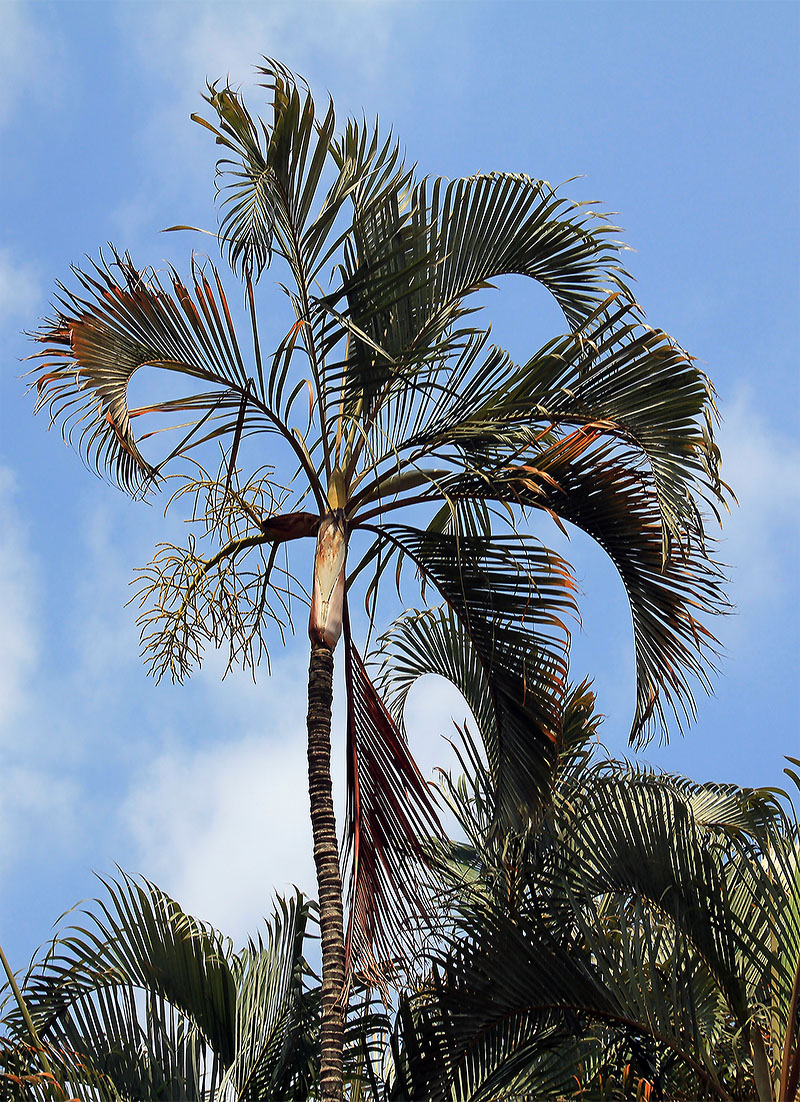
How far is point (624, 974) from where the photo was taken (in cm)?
457

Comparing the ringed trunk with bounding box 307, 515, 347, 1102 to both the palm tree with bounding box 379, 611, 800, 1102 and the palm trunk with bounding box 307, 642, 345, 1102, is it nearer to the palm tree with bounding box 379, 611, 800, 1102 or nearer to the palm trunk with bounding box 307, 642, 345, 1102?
the palm trunk with bounding box 307, 642, 345, 1102

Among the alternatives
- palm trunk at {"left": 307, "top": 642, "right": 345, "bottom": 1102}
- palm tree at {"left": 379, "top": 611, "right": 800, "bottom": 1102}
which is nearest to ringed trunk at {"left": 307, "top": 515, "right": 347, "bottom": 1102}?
palm trunk at {"left": 307, "top": 642, "right": 345, "bottom": 1102}

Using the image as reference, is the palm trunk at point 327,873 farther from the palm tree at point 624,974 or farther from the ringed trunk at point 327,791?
the palm tree at point 624,974

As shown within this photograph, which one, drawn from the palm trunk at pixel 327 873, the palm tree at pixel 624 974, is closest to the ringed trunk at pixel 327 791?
the palm trunk at pixel 327 873

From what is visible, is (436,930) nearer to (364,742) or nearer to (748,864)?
(364,742)

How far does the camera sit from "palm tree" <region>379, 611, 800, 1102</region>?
4.50 meters

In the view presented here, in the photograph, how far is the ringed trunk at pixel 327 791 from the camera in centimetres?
423

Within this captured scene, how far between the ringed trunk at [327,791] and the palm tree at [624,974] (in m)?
0.55

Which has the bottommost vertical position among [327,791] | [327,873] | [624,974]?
[624,974]

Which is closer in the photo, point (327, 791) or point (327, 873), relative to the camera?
point (327, 873)

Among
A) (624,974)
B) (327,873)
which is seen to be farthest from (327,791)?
(624,974)

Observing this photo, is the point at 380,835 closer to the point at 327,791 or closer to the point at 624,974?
the point at 327,791

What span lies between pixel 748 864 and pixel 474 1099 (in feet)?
4.94

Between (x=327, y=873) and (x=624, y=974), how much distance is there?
126 centimetres
